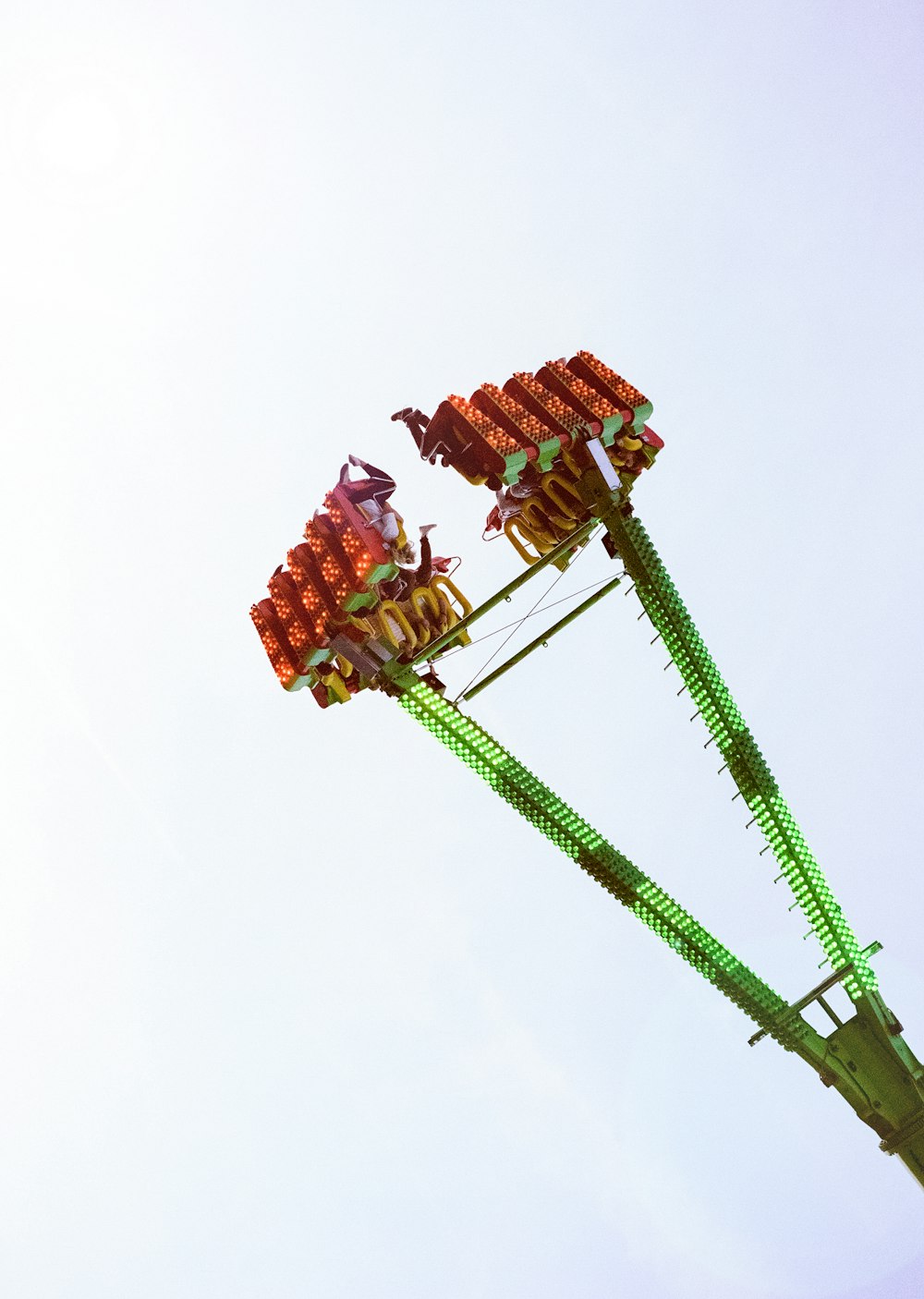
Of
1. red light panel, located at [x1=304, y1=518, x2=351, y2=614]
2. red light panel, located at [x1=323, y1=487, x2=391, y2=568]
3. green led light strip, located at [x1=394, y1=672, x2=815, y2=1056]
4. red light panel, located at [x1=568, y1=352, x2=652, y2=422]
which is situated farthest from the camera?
red light panel, located at [x1=568, y1=352, x2=652, y2=422]

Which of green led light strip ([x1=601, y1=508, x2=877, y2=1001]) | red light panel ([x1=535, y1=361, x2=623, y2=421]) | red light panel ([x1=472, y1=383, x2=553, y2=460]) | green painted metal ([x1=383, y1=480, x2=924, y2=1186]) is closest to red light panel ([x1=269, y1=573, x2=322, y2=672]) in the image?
green painted metal ([x1=383, y1=480, x2=924, y2=1186])

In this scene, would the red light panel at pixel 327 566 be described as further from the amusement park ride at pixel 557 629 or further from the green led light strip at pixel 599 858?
the green led light strip at pixel 599 858

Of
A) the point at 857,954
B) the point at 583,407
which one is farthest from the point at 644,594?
the point at 857,954

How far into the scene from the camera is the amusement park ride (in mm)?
17844

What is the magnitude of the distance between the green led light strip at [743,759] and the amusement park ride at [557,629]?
0.07ft

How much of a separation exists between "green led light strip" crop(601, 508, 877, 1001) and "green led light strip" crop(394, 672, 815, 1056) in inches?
42.5

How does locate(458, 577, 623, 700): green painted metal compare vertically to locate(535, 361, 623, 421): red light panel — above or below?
below

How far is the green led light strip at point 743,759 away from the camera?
1830cm

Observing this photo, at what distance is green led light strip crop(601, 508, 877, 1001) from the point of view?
60.0ft

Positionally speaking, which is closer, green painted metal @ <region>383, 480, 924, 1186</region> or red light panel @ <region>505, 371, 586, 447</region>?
green painted metal @ <region>383, 480, 924, 1186</region>

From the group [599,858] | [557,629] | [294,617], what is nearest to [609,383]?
[557,629]

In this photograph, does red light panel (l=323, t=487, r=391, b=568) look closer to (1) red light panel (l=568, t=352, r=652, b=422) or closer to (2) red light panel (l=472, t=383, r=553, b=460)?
(2) red light panel (l=472, t=383, r=553, b=460)

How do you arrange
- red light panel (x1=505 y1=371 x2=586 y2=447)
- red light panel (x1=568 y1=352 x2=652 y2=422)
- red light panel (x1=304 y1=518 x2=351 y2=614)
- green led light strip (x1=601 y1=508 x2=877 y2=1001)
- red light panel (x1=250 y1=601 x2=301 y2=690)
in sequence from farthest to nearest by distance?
red light panel (x1=568 y1=352 x2=652 y2=422) → red light panel (x1=250 y1=601 x2=301 y2=690) → green led light strip (x1=601 y1=508 x2=877 y2=1001) → red light panel (x1=505 y1=371 x2=586 y2=447) → red light panel (x1=304 y1=518 x2=351 y2=614)

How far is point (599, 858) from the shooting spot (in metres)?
18.1
